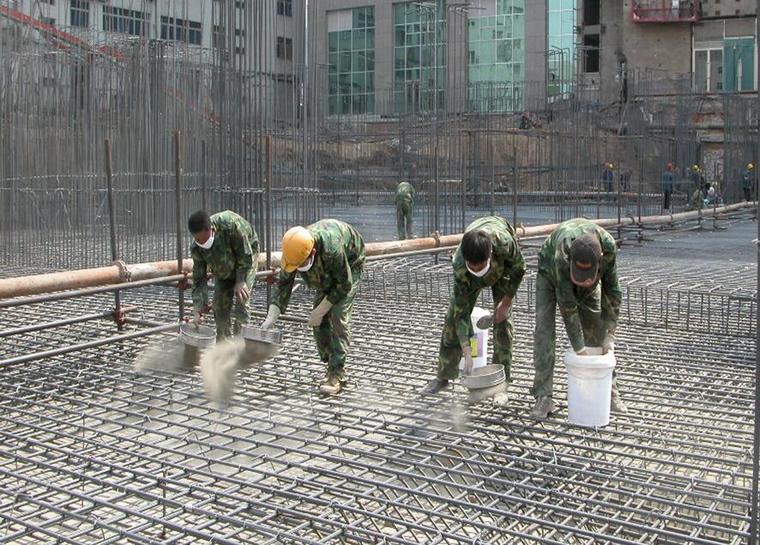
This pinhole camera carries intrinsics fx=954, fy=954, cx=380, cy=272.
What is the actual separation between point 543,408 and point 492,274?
0.82 meters

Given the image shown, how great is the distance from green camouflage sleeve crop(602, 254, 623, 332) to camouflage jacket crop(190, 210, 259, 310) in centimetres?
266

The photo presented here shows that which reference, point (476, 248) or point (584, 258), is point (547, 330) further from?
point (584, 258)

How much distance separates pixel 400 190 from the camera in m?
14.6

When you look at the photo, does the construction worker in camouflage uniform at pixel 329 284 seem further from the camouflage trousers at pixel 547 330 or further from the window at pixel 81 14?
the window at pixel 81 14

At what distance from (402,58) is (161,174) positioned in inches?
1002

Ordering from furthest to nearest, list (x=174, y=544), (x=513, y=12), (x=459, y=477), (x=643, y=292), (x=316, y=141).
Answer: (x=513, y=12) < (x=316, y=141) < (x=643, y=292) < (x=459, y=477) < (x=174, y=544)

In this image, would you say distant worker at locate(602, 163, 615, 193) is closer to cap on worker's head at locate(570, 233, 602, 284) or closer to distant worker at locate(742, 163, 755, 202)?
distant worker at locate(742, 163, 755, 202)

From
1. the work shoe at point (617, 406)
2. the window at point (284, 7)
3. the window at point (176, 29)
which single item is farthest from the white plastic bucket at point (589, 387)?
the window at point (176, 29)

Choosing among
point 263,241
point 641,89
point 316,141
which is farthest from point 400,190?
point 641,89

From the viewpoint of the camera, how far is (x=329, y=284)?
20.1ft

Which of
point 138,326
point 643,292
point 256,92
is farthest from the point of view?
point 256,92

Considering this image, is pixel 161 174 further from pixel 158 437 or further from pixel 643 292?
pixel 158 437

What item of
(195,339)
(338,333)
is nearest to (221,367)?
(195,339)

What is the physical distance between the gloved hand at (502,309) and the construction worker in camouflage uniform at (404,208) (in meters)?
8.80
